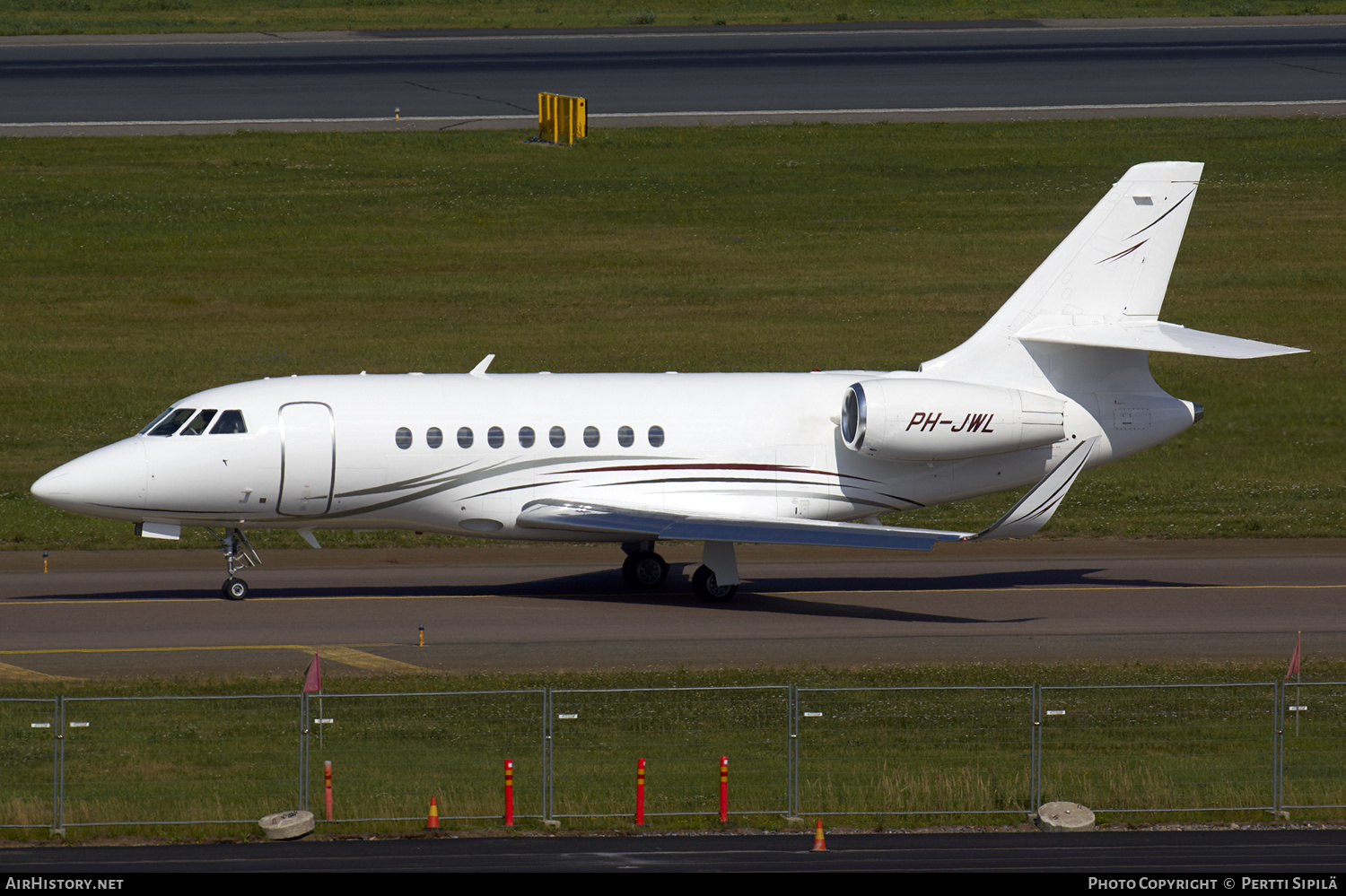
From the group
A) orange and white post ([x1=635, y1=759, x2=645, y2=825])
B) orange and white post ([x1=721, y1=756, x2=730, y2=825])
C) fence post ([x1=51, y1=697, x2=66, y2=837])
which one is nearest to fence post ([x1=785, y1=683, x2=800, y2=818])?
orange and white post ([x1=721, y1=756, x2=730, y2=825])

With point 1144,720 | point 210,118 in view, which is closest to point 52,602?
point 1144,720

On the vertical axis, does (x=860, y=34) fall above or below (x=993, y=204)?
above

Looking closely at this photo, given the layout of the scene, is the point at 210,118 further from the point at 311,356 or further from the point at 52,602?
the point at 52,602

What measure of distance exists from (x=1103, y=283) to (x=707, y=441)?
7.58 metres

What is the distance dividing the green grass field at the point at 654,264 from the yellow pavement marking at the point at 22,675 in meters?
13.1

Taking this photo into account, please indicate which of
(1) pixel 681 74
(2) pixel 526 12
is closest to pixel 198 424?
(1) pixel 681 74

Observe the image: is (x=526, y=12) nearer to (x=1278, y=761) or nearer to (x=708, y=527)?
(x=708, y=527)

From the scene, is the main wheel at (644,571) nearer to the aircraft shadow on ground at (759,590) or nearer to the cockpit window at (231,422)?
the aircraft shadow on ground at (759,590)

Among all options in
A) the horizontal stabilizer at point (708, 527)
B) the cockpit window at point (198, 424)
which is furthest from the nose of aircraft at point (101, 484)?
the horizontal stabilizer at point (708, 527)

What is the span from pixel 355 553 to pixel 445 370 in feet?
44.3

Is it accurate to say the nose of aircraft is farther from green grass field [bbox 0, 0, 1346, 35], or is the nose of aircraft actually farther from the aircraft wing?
green grass field [bbox 0, 0, 1346, 35]

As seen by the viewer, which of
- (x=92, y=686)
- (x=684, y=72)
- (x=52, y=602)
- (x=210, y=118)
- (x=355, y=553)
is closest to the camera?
(x=92, y=686)

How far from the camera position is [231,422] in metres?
27.7

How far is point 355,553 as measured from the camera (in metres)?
33.2
